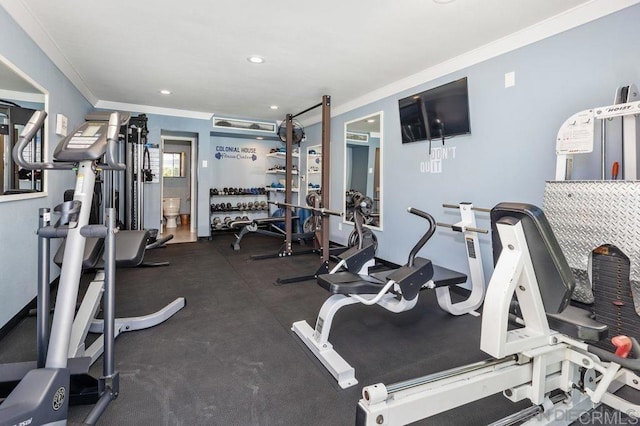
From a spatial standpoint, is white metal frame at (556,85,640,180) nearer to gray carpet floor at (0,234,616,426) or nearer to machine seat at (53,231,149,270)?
gray carpet floor at (0,234,616,426)

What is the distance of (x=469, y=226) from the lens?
9.19 ft

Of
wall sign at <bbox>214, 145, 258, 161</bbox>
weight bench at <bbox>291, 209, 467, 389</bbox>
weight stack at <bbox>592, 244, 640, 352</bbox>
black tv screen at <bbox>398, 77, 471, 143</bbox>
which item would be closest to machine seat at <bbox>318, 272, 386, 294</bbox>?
weight bench at <bbox>291, 209, 467, 389</bbox>

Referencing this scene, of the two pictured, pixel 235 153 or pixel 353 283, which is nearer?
pixel 353 283

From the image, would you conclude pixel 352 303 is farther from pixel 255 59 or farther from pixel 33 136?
pixel 255 59

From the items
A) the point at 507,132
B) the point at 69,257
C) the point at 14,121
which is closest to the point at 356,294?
the point at 69,257

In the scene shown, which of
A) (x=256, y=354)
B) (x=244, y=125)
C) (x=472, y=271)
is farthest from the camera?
(x=244, y=125)

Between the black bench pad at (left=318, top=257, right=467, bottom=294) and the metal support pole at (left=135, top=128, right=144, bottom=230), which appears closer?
the black bench pad at (left=318, top=257, right=467, bottom=294)

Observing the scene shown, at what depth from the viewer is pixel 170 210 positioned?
25.0 feet

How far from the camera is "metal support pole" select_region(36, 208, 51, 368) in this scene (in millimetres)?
1459

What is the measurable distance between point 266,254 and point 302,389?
3.28 metres

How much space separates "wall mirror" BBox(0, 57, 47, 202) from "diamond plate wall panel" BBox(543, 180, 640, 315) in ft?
11.8

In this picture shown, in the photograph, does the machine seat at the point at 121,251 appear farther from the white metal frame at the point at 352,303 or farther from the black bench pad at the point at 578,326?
the black bench pad at the point at 578,326

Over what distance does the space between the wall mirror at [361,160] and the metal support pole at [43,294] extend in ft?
13.2

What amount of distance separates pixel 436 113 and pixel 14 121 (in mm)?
3732
